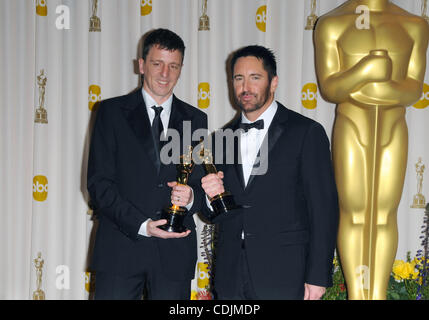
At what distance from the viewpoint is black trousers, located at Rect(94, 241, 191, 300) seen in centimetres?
202

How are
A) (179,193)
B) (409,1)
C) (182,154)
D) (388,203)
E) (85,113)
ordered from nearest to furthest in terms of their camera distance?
(179,193) → (182,154) → (388,203) → (409,1) → (85,113)

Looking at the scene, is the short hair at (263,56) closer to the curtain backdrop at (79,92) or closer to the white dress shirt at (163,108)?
the white dress shirt at (163,108)

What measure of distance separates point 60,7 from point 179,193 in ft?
7.87

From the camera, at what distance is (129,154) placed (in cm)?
208

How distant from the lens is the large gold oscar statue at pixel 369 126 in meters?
2.80

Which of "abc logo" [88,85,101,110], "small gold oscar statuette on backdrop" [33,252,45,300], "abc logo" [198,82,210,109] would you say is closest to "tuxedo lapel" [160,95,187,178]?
"abc logo" [198,82,210,109]

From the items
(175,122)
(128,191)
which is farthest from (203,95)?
(128,191)

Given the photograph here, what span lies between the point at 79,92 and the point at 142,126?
1.78 metres

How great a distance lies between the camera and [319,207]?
2025mm

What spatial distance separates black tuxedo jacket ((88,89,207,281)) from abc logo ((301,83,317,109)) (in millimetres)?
1720
